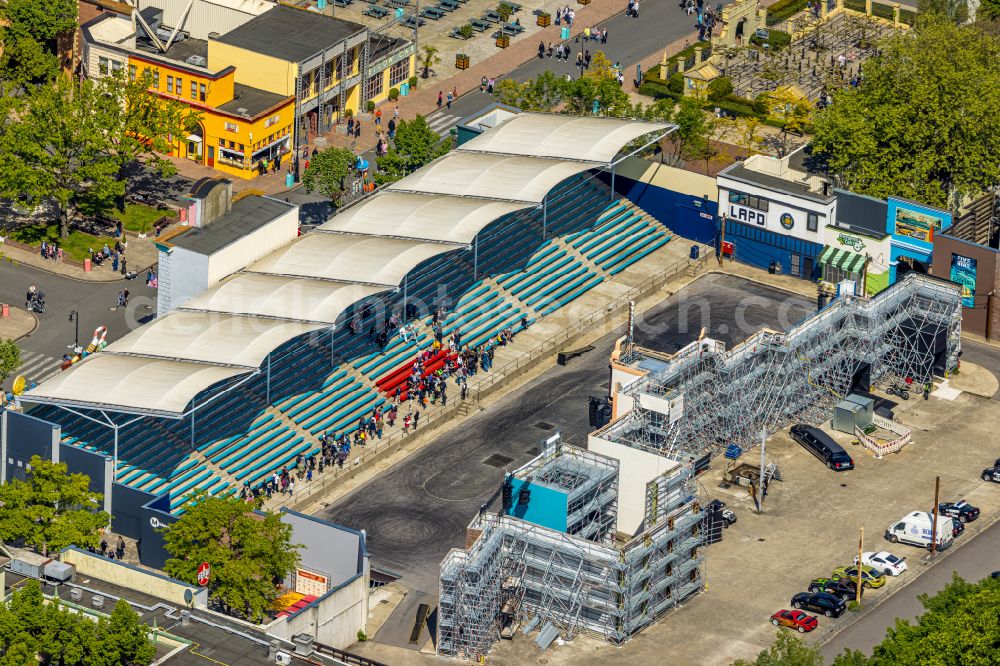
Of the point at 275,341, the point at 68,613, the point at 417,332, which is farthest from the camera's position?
the point at 417,332

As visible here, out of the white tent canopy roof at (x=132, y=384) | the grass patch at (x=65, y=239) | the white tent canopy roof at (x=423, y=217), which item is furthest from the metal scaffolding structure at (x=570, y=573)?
the grass patch at (x=65, y=239)

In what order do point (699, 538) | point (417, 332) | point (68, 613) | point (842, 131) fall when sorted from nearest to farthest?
point (68, 613) → point (699, 538) → point (417, 332) → point (842, 131)

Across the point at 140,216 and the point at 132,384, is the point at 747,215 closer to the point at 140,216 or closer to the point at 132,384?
the point at 140,216

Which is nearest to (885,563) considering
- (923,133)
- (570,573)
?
(570,573)

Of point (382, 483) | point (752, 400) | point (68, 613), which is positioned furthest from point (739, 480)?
point (68, 613)

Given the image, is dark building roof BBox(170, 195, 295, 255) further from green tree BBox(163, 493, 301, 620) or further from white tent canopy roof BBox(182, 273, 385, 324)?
green tree BBox(163, 493, 301, 620)

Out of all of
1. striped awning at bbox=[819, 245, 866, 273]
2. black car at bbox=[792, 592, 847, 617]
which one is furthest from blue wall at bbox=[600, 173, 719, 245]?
black car at bbox=[792, 592, 847, 617]

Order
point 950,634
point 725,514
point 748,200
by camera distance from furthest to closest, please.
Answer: point 748,200, point 725,514, point 950,634

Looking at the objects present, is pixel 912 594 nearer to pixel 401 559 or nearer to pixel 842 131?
pixel 401 559
